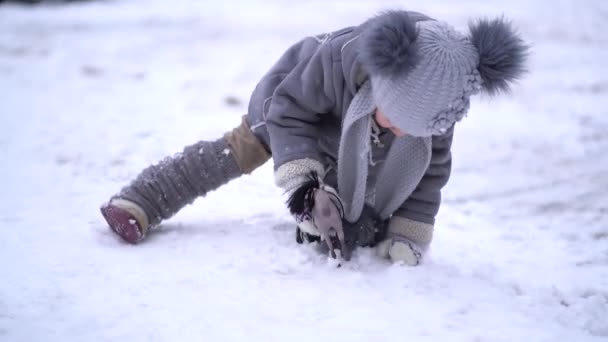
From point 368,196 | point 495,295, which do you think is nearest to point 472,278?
point 495,295

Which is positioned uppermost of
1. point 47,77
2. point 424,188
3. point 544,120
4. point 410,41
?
point 410,41

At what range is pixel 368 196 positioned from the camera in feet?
5.41

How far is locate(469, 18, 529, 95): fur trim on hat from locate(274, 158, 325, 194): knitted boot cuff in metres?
0.44

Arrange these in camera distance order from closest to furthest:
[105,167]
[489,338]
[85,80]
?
[489,338], [105,167], [85,80]

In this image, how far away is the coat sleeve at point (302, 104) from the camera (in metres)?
1.44

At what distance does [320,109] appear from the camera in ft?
4.89

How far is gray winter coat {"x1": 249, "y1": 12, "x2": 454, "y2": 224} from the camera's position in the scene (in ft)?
4.70

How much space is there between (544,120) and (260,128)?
72.4 inches

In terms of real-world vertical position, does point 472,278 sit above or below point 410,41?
below

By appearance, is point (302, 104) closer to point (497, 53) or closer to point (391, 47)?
point (391, 47)

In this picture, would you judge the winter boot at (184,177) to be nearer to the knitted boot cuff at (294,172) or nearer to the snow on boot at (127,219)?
the snow on boot at (127,219)

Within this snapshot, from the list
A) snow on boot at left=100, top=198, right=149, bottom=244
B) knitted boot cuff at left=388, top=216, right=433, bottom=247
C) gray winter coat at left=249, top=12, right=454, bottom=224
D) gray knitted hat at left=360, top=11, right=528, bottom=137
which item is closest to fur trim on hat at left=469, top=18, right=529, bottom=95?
gray knitted hat at left=360, top=11, right=528, bottom=137

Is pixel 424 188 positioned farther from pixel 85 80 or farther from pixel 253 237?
pixel 85 80

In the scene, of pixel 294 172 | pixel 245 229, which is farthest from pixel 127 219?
pixel 294 172
